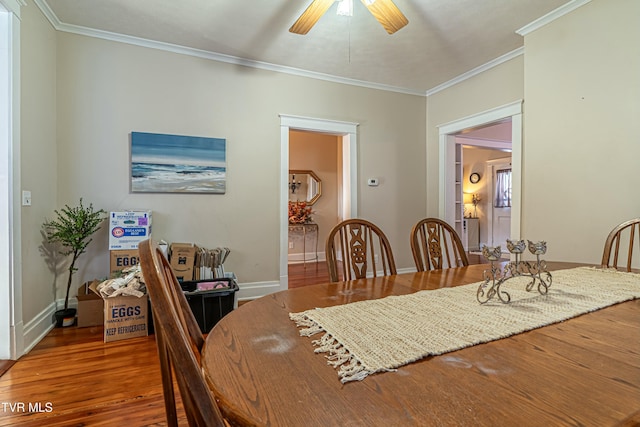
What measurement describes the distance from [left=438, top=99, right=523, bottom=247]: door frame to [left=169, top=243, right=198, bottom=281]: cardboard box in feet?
10.1

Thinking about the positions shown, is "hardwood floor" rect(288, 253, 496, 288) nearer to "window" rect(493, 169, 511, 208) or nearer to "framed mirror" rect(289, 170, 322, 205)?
"framed mirror" rect(289, 170, 322, 205)

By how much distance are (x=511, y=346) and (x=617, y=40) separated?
2.67m

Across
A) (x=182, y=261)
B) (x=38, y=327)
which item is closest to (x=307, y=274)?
(x=182, y=261)

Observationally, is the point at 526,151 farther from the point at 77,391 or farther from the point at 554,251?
the point at 77,391

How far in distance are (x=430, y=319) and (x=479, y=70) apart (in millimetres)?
3689

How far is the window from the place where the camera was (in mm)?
7230

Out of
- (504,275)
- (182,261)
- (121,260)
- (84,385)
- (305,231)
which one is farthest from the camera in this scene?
(305,231)

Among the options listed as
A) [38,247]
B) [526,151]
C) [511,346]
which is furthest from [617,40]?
[38,247]

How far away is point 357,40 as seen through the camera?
304 centimetres

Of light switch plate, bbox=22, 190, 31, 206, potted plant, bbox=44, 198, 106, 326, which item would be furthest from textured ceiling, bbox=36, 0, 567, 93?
potted plant, bbox=44, 198, 106, 326

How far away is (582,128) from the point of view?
7.93 ft

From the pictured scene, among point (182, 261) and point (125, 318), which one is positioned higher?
point (182, 261)

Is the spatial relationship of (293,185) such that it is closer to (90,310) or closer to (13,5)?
(90,310)

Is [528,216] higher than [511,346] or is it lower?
higher
